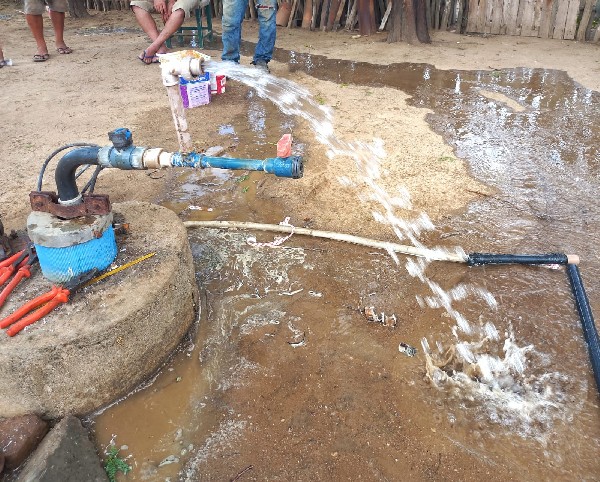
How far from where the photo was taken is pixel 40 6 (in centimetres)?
727

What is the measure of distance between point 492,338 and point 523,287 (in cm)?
53

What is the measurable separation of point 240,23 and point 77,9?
621 cm

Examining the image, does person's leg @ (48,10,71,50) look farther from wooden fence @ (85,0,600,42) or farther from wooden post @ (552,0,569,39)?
wooden post @ (552,0,569,39)

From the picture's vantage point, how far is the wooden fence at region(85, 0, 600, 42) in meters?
7.91

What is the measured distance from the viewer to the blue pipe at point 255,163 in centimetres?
206

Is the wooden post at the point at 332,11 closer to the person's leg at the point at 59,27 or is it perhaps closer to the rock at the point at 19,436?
the person's leg at the point at 59,27

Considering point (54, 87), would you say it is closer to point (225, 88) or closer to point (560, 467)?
point (225, 88)

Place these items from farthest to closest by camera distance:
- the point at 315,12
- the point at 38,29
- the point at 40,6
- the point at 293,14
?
1. the point at 293,14
2. the point at 315,12
3. the point at 38,29
4. the point at 40,6

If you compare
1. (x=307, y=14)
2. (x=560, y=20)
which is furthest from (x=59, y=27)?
(x=560, y=20)

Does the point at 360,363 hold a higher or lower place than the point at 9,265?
lower

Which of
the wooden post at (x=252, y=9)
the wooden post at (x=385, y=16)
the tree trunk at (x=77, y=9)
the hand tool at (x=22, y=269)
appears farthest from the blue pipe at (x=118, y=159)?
the tree trunk at (x=77, y=9)

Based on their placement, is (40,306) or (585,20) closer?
(40,306)

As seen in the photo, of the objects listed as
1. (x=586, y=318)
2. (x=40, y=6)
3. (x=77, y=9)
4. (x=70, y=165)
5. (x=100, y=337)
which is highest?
(x=40, y=6)

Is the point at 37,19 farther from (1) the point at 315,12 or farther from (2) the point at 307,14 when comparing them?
(1) the point at 315,12
